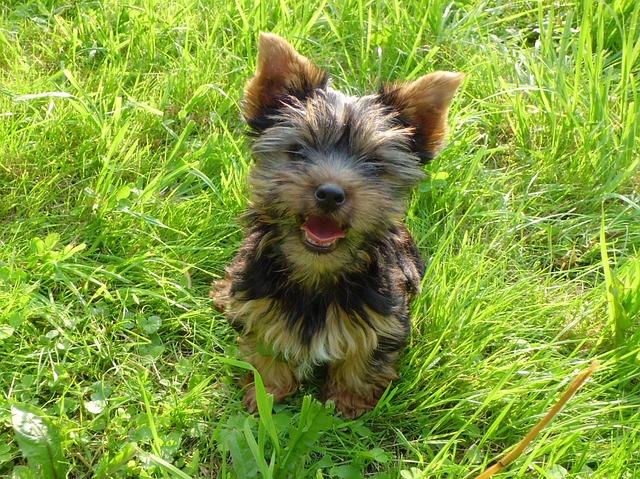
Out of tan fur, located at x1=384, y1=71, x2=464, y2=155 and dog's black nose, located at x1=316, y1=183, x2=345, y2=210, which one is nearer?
dog's black nose, located at x1=316, y1=183, x2=345, y2=210

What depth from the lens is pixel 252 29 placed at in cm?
406

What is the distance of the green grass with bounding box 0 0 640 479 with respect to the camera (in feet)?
9.06

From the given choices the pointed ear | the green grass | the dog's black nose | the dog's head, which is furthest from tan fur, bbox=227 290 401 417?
the pointed ear

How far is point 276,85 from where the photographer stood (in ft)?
8.55

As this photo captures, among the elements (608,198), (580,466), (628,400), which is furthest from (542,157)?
(580,466)

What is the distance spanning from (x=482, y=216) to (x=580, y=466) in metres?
1.41

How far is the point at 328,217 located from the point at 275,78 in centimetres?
62

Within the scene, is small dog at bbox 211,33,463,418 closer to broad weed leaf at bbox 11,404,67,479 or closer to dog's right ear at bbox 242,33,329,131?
dog's right ear at bbox 242,33,329,131

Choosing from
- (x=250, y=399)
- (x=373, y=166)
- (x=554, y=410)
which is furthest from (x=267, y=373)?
(x=554, y=410)

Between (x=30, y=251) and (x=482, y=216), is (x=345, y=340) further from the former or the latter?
(x=30, y=251)

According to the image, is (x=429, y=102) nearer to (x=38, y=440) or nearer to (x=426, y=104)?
(x=426, y=104)

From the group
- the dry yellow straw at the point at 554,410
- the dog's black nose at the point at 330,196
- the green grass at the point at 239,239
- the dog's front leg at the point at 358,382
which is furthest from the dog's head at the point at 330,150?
the dry yellow straw at the point at 554,410

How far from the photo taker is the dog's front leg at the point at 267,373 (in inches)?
115

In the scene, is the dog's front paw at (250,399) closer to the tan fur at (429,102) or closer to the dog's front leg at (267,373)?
the dog's front leg at (267,373)
